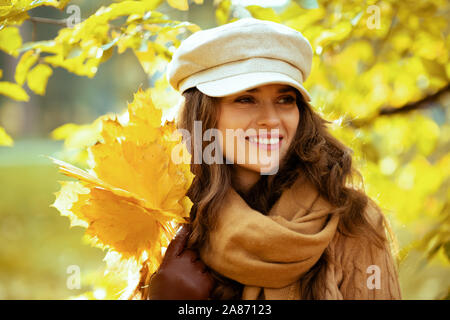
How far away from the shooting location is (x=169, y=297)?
1.15m

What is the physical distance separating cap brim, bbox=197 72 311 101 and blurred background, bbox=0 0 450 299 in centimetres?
19

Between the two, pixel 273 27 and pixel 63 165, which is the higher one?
pixel 273 27

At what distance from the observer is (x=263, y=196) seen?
1.36m

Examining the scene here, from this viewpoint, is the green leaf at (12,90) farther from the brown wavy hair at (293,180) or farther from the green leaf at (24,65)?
the brown wavy hair at (293,180)

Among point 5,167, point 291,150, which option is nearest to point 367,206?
point 291,150

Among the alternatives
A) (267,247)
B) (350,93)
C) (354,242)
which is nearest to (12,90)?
(267,247)

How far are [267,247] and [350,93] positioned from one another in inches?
66.8

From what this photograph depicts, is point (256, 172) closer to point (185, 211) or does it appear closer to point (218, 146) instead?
point (218, 146)

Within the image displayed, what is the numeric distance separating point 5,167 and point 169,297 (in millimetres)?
7892

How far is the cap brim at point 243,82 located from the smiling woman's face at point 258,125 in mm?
50

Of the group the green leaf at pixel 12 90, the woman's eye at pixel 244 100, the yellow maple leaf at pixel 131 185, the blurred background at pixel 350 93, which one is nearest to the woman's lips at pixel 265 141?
the woman's eye at pixel 244 100

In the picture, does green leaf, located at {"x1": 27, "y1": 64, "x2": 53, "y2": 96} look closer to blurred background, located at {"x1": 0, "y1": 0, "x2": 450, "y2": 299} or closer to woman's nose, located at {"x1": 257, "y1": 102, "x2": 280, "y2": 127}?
blurred background, located at {"x1": 0, "y1": 0, "x2": 450, "y2": 299}

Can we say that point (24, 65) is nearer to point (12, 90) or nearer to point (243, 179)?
point (12, 90)
